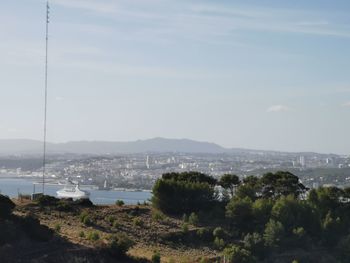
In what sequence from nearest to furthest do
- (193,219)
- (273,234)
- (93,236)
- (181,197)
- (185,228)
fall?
(93,236) → (273,234) → (185,228) → (193,219) → (181,197)

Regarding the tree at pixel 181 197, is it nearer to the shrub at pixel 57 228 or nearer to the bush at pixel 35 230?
the shrub at pixel 57 228

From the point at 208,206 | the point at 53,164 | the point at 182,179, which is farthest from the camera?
the point at 53,164

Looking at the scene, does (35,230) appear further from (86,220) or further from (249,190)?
(249,190)

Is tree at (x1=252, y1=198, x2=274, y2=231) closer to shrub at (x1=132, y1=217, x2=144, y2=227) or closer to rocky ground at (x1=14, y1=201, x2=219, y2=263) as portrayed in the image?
rocky ground at (x1=14, y1=201, x2=219, y2=263)

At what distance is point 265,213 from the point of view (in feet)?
126

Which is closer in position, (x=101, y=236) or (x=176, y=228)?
(x=101, y=236)

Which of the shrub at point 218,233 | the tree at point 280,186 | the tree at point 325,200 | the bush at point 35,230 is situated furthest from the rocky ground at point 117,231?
the tree at point 280,186

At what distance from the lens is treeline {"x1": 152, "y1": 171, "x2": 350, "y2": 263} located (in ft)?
113

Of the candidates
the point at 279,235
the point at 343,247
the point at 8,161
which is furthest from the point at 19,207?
the point at 8,161

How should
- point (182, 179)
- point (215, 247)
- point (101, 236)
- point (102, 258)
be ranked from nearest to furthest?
point (102, 258)
point (101, 236)
point (215, 247)
point (182, 179)

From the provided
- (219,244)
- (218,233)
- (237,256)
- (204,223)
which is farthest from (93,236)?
(204,223)

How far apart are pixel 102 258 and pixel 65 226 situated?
721cm

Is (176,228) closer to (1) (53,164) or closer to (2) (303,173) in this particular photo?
(2) (303,173)

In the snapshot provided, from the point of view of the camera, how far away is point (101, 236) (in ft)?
104
